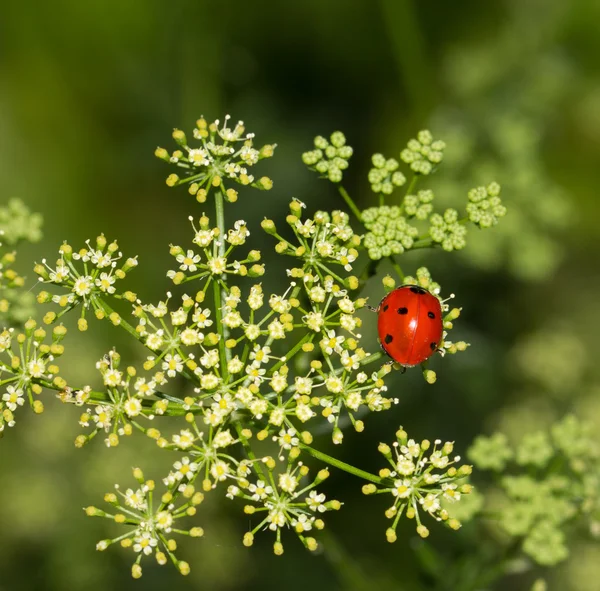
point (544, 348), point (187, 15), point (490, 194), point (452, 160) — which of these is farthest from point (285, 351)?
point (187, 15)

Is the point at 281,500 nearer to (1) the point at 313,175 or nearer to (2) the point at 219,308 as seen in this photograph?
(2) the point at 219,308

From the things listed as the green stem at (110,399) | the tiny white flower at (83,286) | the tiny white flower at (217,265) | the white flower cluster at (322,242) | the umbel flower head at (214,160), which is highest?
the umbel flower head at (214,160)

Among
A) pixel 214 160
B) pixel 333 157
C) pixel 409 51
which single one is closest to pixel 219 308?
pixel 214 160

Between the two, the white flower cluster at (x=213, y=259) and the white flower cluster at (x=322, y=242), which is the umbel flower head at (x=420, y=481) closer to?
the white flower cluster at (x=322, y=242)

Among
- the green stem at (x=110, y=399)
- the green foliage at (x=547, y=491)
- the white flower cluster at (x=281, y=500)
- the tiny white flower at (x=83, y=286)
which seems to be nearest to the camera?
the white flower cluster at (x=281, y=500)

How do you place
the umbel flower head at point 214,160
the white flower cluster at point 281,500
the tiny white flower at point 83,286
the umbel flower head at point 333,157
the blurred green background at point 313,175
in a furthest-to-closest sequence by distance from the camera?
the blurred green background at point 313,175
the umbel flower head at point 333,157
the umbel flower head at point 214,160
the tiny white flower at point 83,286
the white flower cluster at point 281,500

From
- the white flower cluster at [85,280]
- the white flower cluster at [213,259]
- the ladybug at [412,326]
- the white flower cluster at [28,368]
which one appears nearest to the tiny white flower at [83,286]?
the white flower cluster at [85,280]

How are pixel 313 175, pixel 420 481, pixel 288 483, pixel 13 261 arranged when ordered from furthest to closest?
pixel 313 175, pixel 13 261, pixel 420 481, pixel 288 483
